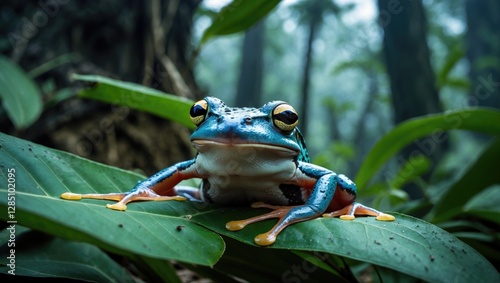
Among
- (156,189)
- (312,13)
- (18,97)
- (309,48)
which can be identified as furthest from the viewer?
(312,13)

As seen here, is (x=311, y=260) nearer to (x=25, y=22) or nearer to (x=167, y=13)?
(x=167, y=13)

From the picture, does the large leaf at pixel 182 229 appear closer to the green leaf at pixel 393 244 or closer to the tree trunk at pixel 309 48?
the green leaf at pixel 393 244

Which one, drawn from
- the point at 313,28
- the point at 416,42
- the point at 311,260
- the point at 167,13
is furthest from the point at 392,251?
the point at 313,28

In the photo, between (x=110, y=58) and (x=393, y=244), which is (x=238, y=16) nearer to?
(x=393, y=244)

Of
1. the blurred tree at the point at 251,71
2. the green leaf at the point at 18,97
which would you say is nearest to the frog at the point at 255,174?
the green leaf at the point at 18,97

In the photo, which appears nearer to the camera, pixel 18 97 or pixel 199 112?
pixel 199 112

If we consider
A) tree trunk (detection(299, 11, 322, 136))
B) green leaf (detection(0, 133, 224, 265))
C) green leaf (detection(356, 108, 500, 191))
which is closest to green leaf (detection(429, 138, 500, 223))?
green leaf (detection(356, 108, 500, 191))

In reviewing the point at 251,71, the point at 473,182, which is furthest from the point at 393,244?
the point at 251,71

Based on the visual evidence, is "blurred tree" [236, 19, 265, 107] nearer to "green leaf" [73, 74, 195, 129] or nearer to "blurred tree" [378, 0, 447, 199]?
"blurred tree" [378, 0, 447, 199]
